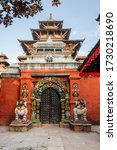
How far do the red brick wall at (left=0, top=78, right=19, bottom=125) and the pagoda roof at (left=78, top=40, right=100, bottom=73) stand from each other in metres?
7.57

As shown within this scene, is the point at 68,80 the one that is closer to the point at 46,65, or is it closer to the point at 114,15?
the point at 46,65

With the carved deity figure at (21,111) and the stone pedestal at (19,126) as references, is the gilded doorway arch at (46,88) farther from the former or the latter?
the stone pedestal at (19,126)

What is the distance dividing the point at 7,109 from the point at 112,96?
12.7 metres

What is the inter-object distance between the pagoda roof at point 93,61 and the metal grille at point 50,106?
19.0 feet

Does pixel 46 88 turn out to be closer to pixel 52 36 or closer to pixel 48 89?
pixel 48 89

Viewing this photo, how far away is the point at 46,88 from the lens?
14422 millimetres

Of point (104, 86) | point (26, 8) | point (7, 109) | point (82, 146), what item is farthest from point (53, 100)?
point (104, 86)

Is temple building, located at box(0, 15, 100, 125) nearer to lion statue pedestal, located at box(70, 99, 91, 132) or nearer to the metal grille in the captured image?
the metal grille

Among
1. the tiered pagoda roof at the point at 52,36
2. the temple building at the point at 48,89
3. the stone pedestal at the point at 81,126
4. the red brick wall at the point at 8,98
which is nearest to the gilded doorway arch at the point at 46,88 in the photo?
the temple building at the point at 48,89

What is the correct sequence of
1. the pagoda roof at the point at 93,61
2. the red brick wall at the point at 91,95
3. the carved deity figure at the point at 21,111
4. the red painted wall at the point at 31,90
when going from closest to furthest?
the pagoda roof at the point at 93,61, the carved deity figure at the point at 21,111, the red painted wall at the point at 31,90, the red brick wall at the point at 91,95

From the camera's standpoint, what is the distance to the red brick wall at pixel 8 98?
14812mm

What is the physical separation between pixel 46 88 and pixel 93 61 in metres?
7.28

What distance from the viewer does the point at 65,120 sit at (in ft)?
45.1

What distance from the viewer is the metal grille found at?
14.2 meters
